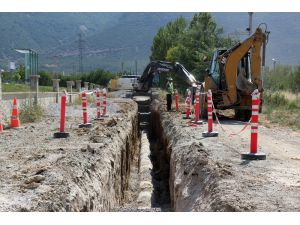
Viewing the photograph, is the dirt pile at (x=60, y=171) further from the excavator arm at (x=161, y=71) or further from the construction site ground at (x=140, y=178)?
the excavator arm at (x=161, y=71)

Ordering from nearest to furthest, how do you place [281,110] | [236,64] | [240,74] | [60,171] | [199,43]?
[60,171], [236,64], [240,74], [281,110], [199,43]

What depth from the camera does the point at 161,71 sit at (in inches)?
1030

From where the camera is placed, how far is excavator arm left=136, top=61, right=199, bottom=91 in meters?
25.2

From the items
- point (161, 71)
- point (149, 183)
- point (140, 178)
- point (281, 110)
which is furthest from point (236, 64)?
point (161, 71)

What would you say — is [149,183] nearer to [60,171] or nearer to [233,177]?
[60,171]

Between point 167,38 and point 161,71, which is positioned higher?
point 167,38

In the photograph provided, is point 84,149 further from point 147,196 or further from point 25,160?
point 147,196

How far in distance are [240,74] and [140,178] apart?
6309 millimetres

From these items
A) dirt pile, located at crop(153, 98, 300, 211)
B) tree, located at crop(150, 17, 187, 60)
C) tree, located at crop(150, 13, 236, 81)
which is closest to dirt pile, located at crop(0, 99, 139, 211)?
dirt pile, located at crop(153, 98, 300, 211)

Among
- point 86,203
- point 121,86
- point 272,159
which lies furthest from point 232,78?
point 121,86

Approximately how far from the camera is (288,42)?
179000mm

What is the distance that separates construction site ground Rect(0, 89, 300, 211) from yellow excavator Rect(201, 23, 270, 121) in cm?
378

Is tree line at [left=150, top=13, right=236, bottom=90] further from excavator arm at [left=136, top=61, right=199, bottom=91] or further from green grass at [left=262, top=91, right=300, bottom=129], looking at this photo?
excavator arm at [left=136, top=61, right=199, bottom=91]

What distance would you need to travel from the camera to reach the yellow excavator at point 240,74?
1802cm
